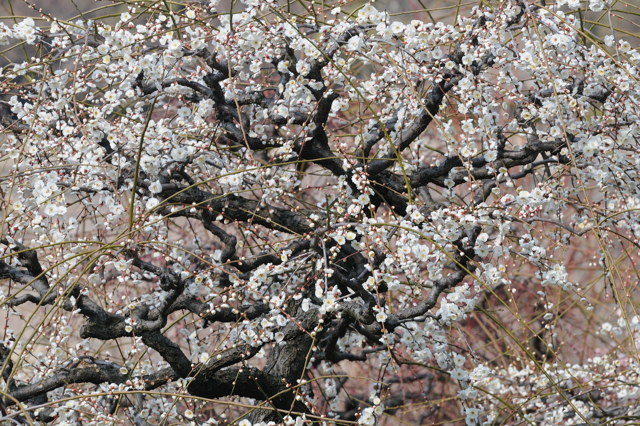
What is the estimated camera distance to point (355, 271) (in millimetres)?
1671

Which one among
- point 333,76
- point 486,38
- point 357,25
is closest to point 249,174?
point 333,76

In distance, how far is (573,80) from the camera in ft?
5.53

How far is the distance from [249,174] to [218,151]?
17cm

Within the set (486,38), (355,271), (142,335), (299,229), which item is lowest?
(142,335)

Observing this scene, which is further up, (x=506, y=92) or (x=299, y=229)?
(x=506, y=92)

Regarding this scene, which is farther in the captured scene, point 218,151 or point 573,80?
point 218,151

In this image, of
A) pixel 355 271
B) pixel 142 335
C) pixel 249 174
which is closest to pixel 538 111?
pixel 355 271

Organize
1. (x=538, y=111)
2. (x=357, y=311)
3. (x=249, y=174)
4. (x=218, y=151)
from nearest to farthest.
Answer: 1. (x=357, y=311)
2. (x=538, y=111)
3. (x=249, y=174)
4. (x=218, y=151)

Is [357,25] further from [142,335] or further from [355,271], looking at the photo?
Answer: [142,335]

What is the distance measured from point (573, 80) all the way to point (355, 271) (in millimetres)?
775

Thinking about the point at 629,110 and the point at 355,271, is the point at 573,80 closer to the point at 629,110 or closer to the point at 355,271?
the point at 629,110

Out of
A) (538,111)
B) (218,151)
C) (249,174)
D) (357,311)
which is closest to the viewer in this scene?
(357,311)

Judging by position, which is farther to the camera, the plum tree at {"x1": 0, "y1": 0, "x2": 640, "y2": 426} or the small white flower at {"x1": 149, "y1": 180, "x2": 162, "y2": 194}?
the small white flower at {"x1": 149, "y1": 180, "x2": 162, "y2": 194}

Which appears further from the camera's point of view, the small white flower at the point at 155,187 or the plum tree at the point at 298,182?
the small white flower at the point at 155,187
